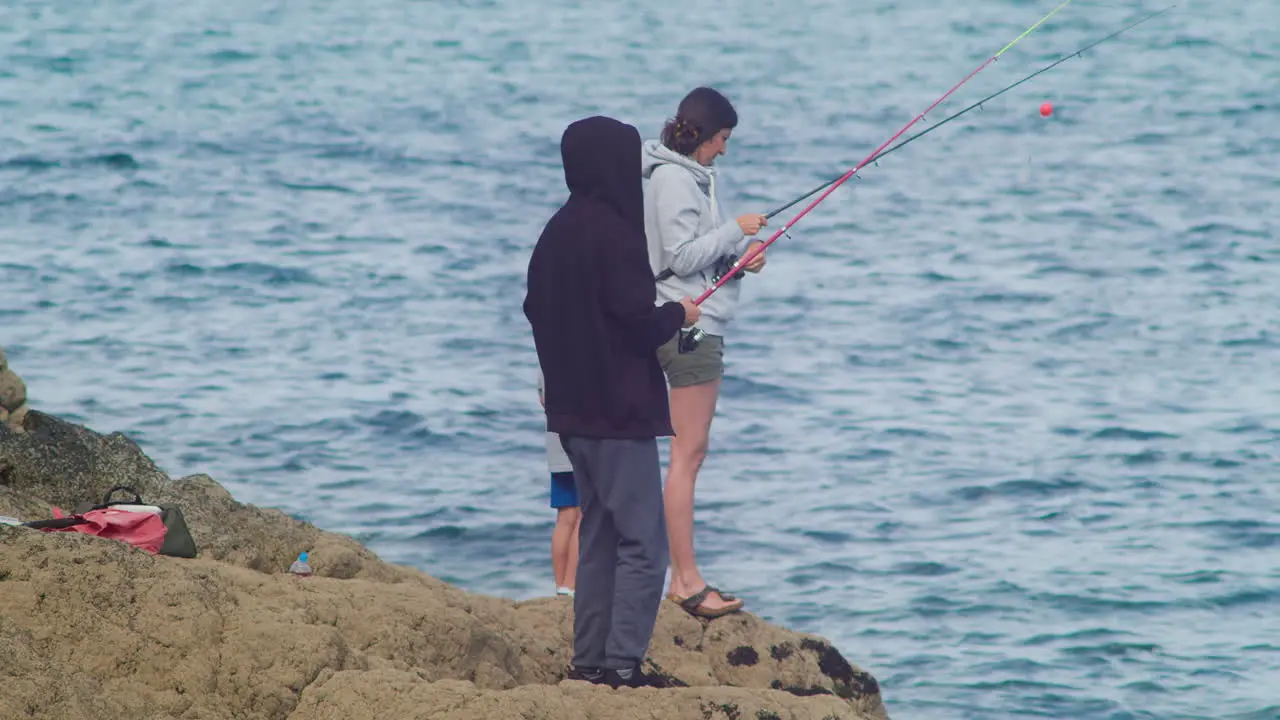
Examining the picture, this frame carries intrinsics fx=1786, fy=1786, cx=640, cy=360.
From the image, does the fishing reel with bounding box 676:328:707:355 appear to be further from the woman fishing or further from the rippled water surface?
the rippled water surface

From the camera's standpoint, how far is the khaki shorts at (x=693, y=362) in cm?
598

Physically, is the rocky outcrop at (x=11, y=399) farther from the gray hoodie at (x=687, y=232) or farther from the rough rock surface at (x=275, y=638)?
the gray hoodie at (x=687, y=232)

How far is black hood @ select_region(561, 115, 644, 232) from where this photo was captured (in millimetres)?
5184

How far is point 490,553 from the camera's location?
32.8 ft

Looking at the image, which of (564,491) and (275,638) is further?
(564,491)

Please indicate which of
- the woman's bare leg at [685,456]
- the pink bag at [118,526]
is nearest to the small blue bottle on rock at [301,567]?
the pink bag at [118,526]

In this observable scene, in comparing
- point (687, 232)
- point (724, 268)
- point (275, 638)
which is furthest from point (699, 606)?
point (275, 638)

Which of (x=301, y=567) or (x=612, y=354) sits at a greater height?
(x=612, y=354)

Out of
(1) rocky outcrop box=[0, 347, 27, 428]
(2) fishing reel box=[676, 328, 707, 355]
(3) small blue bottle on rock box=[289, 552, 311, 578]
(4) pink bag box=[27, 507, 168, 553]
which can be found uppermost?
(2) fishing reel box=[676, 328, 707, 355]

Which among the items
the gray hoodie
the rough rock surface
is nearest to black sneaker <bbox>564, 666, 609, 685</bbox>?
the rough rock surface

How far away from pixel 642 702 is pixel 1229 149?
18864 millimetres

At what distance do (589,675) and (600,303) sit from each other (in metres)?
1.12

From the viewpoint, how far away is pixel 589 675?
211 inches

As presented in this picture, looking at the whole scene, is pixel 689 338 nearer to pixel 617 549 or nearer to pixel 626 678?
pixel 617 549
